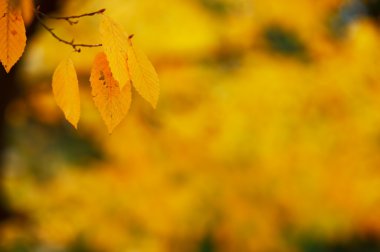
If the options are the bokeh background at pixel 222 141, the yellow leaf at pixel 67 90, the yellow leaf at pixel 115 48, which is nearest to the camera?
the yellow leaf at pixel 115 48

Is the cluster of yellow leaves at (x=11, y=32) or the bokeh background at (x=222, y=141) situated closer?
the cluster of yellow leaves at (x=11, y=32)

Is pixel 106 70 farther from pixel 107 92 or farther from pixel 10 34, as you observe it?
pixel 10 34

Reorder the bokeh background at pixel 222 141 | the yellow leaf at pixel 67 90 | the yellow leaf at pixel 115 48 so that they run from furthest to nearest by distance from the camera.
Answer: the bokeh background at pixel 222 141
the yellow leaf at pixel 67 90
the yellow leaf at pixel 115 48

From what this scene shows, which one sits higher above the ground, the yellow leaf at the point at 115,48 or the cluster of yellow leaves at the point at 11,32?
the yellow leaf at the point at 115,48

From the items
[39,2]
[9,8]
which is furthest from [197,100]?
[9,8]

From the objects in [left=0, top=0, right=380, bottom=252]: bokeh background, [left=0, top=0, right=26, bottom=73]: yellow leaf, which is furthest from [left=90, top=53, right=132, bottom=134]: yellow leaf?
[left=0, top=0, right=380, bottom=252]: bokeh background

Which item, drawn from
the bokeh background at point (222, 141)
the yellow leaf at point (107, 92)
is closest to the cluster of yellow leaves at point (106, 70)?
the yellow leaf at point (107, 92)

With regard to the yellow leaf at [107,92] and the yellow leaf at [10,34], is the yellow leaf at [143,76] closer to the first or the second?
the yellow leaf at [107,92]

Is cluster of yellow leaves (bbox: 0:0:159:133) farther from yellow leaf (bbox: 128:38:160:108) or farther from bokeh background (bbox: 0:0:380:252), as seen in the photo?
bokeh background (bbox: 0:0:380:252)
